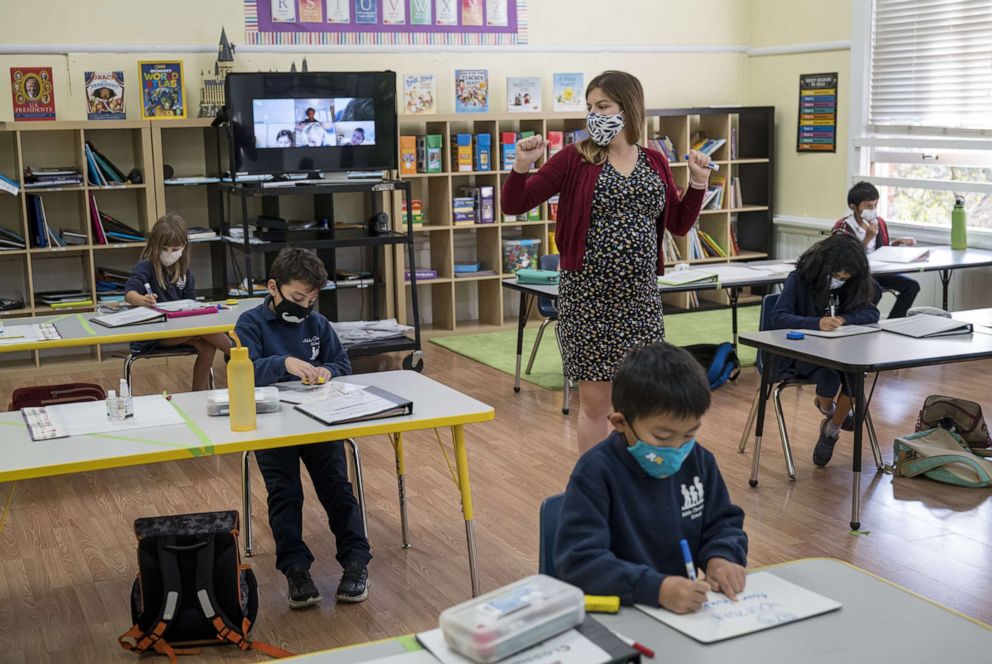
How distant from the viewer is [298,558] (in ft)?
11.2

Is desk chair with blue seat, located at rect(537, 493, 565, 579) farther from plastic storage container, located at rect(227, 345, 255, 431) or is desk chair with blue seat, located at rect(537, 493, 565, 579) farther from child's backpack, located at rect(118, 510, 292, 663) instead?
child's backpack, located at rect(118, 510, 292, 663)

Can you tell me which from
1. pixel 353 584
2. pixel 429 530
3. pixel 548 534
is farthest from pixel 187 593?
pixel 548 534

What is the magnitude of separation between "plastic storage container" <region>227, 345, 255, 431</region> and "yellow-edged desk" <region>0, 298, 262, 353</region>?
5.00 feet

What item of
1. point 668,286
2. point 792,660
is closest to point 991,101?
point 668,286

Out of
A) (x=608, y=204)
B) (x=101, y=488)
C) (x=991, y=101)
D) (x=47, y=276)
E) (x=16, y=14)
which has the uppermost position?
(x=16, y=14)

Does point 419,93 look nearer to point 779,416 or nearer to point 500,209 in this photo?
point 500,209

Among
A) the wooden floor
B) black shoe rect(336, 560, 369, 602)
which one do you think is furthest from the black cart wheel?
black shoe rect(336, 560, 369, 602)

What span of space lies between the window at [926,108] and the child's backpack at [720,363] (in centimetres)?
213

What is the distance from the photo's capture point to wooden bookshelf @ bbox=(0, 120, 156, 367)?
261 inches

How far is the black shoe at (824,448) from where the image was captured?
4.63 meters

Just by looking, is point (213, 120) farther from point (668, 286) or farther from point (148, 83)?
point (668, 286)

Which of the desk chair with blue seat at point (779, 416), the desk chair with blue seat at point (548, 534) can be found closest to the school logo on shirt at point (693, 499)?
the desk chair with blue seat at point (548, 534)

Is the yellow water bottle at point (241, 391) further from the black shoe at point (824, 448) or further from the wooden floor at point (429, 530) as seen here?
the black shoe at point (824, 448)

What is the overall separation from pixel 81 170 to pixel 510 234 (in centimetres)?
297
